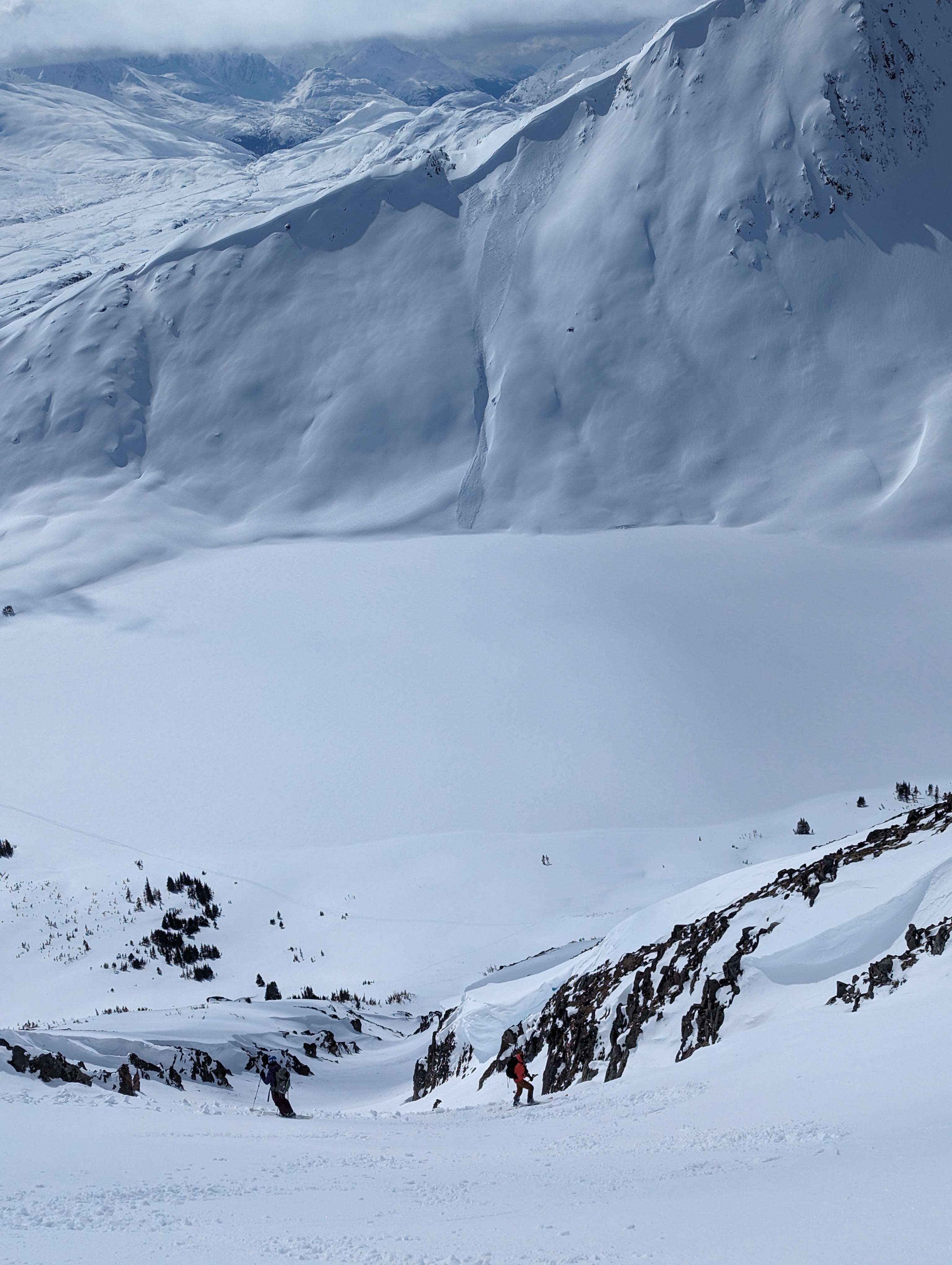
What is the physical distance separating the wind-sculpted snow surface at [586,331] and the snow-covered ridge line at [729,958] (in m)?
41.0

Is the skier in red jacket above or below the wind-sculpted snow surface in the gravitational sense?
below

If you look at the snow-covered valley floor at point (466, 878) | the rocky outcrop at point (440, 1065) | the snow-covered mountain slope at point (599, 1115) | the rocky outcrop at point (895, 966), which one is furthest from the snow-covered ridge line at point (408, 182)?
the rocky outcrop at point (895, 966)

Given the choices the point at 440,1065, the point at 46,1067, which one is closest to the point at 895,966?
the point at 46,1067

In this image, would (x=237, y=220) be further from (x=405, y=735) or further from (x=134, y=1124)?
(x=134, y=1124)

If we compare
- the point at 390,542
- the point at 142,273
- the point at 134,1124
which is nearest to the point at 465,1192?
the point at 134,1124

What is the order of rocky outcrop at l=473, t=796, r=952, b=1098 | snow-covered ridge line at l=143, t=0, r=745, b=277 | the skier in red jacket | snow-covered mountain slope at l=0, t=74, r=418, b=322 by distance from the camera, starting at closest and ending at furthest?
1. rocky outcrop at l=473, t=796, r=952, b=1098
2. the skier in red jacket
3. snow-covered ridge line at l=143, t=0, r=745, b=277
4. snow-covered mountain slope at l=0, t=74, r=418, b=322

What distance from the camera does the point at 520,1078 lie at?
496 inches

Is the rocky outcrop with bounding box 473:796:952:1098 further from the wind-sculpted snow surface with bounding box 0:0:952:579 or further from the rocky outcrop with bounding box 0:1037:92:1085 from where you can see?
the wind-sculpted snow surface with bounding box 0:0:952:579

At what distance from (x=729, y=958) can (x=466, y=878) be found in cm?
1609

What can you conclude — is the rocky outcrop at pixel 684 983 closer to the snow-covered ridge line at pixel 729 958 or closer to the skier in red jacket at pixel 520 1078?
the snow-covered ridge line at pixel 729 958

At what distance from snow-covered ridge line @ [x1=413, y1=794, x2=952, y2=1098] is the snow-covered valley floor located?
96 millimetres

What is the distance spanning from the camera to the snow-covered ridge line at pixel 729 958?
11195mm

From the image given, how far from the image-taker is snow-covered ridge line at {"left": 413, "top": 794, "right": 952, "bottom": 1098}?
36.7 ft

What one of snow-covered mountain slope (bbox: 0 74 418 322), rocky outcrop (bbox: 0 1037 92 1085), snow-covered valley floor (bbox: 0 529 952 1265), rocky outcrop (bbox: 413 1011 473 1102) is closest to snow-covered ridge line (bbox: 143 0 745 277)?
snow-covered mountain slope (bbox: 0 74 418 322)
